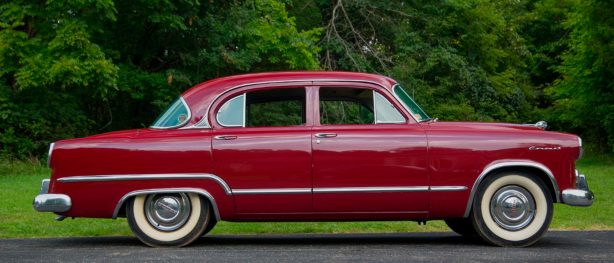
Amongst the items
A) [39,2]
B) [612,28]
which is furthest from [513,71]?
[39,2]

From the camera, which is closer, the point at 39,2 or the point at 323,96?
the point at 323,96

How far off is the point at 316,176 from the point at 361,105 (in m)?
0.95

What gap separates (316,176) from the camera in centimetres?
857

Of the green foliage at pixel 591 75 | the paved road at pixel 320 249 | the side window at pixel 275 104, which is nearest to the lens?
the paved road at pixel 320 249

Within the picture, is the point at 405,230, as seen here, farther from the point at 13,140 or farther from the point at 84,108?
the point at 84,108

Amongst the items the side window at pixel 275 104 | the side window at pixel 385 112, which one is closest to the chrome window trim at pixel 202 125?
the side window at pixel 275 104

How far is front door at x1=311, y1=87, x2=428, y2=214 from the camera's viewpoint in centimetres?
856

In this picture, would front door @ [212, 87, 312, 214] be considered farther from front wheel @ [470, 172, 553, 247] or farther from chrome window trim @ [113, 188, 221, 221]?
front wheel @ [470, 172, 553, 247]

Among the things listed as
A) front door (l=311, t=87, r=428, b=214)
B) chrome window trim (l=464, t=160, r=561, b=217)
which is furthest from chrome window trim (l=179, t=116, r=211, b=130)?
chrome window trim (l=464, t=160, r=561, b=217)

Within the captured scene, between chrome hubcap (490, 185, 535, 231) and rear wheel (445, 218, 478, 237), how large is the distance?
27.4 inches

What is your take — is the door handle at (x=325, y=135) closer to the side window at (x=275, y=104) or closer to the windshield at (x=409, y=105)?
the side window at (x=275, y=104)

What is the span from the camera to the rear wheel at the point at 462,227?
9.53m

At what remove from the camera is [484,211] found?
28.6 ft

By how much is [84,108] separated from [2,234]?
20871 millimetres
